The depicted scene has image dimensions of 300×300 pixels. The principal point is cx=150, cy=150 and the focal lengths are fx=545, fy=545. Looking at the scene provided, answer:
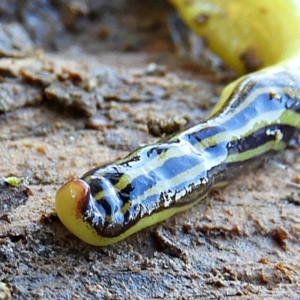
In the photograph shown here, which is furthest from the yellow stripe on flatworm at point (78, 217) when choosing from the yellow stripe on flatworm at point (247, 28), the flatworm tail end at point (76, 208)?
the yellow stripe on flatworm at point (247, 28)

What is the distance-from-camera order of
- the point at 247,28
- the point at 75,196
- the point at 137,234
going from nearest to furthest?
the point at 75,196, the point at 137,234, the point at 247,28

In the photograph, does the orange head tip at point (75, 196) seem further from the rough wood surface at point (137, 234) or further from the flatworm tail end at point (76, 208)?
the rough wood surface at point (137, 234)

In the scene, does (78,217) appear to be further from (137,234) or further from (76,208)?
(137,234)

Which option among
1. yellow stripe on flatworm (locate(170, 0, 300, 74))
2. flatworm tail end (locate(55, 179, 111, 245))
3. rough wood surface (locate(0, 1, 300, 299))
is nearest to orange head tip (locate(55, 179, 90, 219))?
flatworm tail end (locate(55, 179, 111, 245))

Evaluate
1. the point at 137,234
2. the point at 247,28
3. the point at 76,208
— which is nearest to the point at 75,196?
the point at 76,208

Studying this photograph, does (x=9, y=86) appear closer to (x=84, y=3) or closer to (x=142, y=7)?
(x=84, y=3)

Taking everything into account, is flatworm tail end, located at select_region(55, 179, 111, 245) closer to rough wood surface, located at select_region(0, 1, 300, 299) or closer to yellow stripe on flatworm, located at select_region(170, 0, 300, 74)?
rough wood surface, located at select_region(0, 1, 300, 299)
